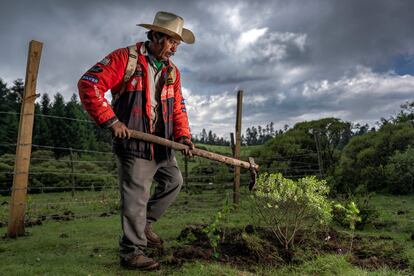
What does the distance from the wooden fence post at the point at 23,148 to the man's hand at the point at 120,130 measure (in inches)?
126

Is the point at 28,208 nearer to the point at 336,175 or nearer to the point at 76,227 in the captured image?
the point at 76,227

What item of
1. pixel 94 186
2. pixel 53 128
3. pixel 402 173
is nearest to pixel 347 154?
pixel 402 173

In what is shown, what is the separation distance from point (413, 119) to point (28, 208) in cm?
1549

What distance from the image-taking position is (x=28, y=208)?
9906mm

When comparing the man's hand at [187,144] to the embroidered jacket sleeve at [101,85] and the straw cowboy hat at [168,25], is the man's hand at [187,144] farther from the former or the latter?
the straw cowboy hat at [168,25]

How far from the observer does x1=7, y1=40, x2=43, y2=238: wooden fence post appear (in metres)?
6.36

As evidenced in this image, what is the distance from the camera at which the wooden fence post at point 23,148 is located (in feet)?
20.9

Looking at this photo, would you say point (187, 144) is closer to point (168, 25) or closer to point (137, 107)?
point (137, 107)

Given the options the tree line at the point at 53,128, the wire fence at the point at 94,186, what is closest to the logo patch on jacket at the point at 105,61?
the wire fence at the point at 94,186

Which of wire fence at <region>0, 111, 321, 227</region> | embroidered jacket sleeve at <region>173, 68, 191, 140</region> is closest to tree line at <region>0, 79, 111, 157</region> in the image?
wire fence at <region>0, 111, 321, 227</region>

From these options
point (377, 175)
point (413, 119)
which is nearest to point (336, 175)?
point (377, 175)

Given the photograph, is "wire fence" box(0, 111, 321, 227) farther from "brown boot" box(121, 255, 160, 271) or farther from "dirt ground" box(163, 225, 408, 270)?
"brown boot" box(121, 255, 160, 271)

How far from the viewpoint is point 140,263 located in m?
3.97

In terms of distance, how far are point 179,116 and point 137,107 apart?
798mm
